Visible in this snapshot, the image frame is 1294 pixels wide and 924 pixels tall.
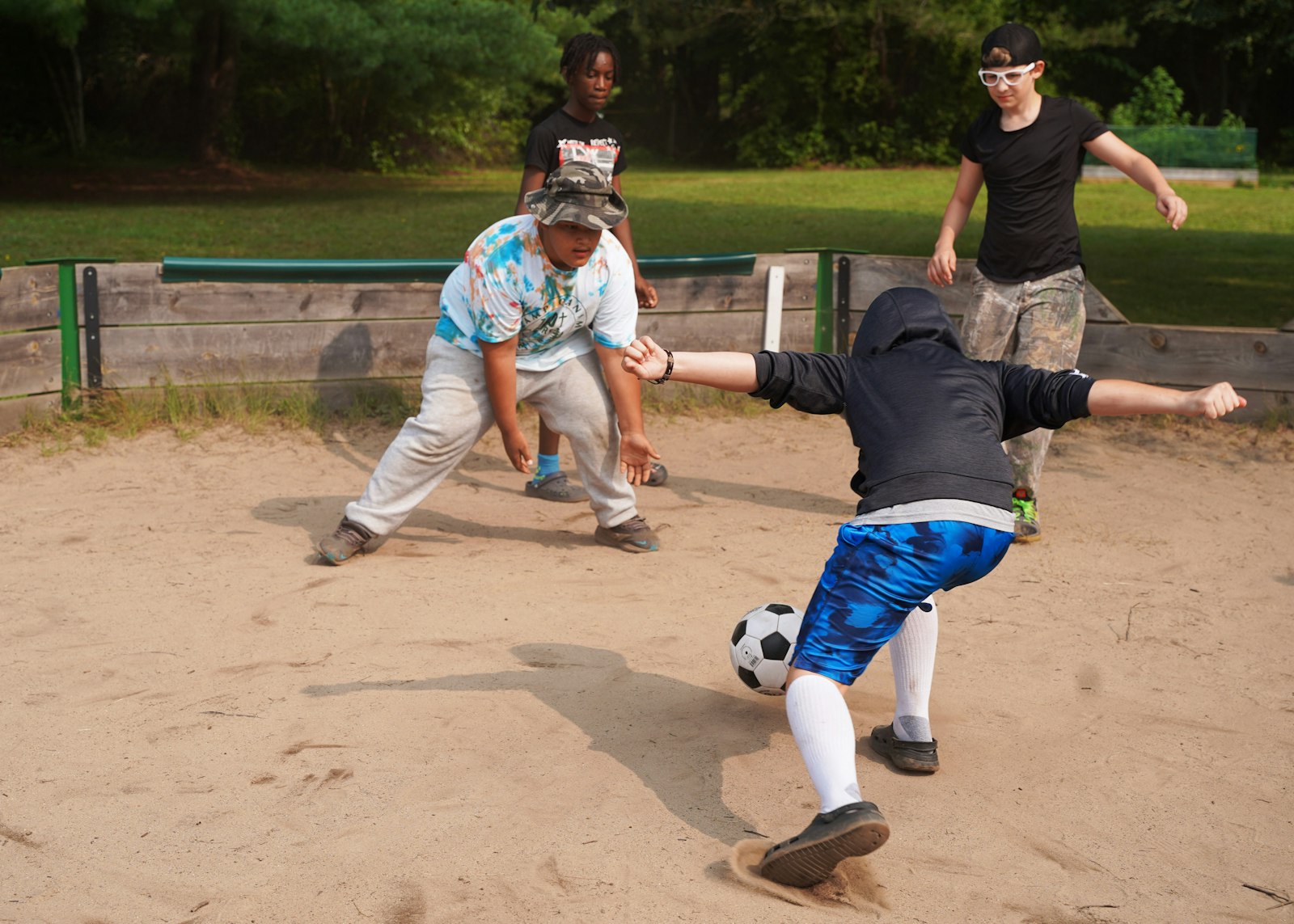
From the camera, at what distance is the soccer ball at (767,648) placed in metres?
4.34

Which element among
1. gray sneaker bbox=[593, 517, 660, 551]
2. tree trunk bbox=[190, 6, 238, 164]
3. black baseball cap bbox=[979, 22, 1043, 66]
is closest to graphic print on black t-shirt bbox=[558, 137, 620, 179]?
gray sneaker bbox=[593, 517, 660, 551]

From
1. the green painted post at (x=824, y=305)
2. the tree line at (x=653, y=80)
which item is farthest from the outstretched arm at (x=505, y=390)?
the tree line at (x=653, y=80)

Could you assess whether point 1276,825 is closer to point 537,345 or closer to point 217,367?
point 537,345

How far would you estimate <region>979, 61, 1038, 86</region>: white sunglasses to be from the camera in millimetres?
6070

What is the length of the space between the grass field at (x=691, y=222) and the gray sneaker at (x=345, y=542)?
7.65 m

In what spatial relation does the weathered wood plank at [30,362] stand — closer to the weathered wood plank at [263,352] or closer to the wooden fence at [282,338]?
the wooden fence at [282,338]

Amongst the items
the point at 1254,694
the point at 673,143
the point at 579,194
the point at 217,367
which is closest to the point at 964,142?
the point at 579,194

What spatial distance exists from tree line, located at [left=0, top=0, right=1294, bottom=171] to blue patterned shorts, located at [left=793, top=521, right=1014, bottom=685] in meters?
17.3

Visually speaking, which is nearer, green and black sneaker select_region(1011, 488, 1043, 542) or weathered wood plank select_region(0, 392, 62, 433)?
green and black sneaker select_region(1011, 488, 1043, 542)

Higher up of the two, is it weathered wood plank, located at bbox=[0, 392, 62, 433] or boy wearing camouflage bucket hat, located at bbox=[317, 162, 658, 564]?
boy wearing camouflage bucket hat, located at bbox=[317, 162, 658, 564]

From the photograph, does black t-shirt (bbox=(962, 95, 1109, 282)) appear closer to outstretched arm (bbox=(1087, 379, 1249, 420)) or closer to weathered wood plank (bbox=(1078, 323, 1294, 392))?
weathered wood plank (bbox=(1078, 323, 1294, 392))

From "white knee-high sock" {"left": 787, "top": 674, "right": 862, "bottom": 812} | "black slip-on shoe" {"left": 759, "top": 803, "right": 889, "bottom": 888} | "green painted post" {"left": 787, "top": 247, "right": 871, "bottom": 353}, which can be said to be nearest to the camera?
"black slip-on shoe" {"left": 759, "top": 803, "right": 889, "bottom": 888}

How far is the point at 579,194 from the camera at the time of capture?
5199 millimetres

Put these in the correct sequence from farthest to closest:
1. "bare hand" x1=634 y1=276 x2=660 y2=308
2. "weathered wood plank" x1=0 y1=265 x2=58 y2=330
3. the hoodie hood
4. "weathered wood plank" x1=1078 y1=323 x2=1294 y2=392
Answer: "weathered wood plank" x1=1078 y1=323 x2=1294 y2=392
"weathered wood plank" x1=0 y1=265 x2=58 y2=330
"bare hand" x1=634 y1=276 x2=660 y2=308
the hoodie hood
